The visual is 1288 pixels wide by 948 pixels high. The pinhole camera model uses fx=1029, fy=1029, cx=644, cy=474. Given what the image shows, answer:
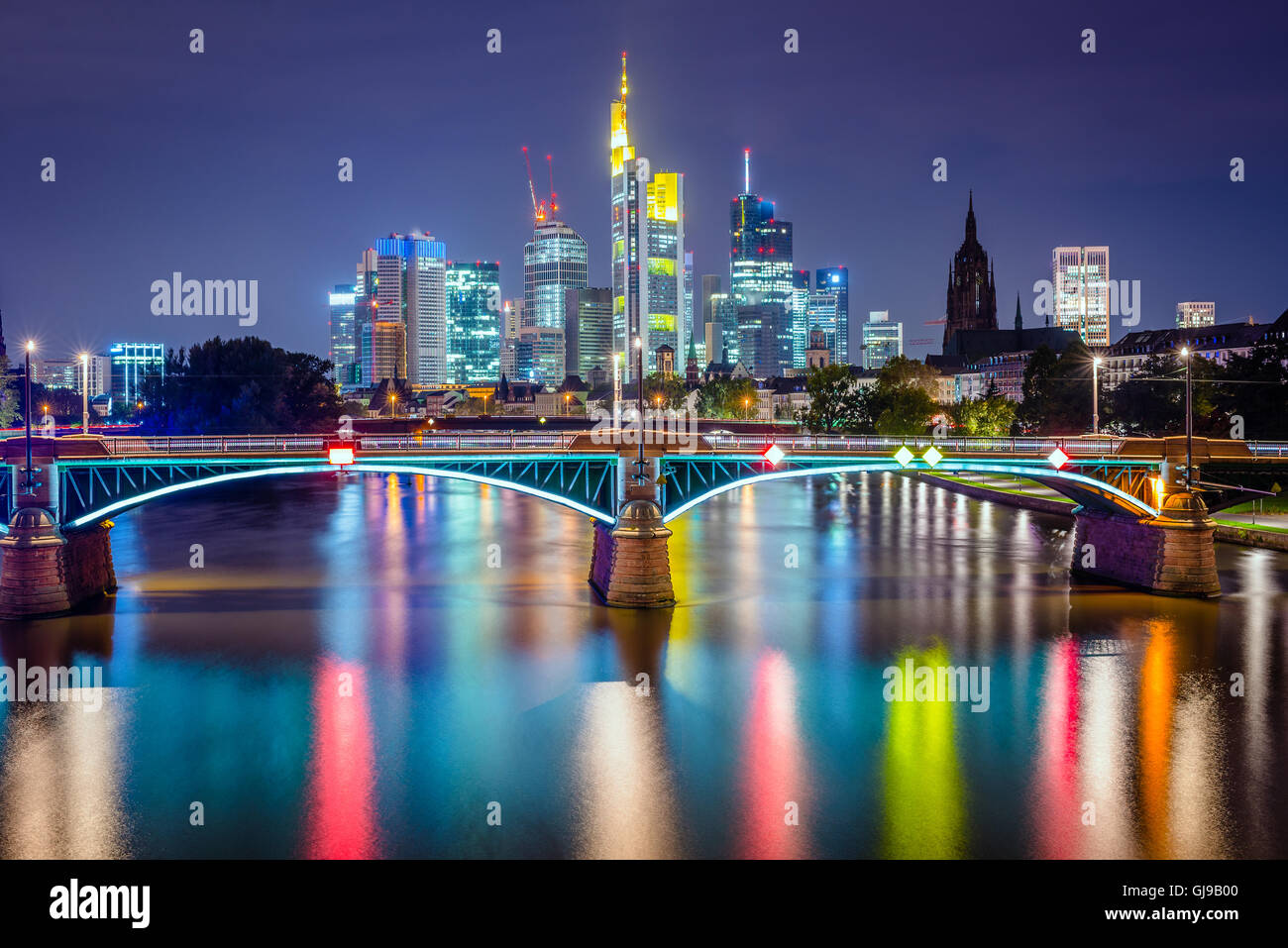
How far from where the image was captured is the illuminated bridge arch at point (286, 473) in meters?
46.7

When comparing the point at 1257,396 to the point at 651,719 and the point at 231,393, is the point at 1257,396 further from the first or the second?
the point at 231,393

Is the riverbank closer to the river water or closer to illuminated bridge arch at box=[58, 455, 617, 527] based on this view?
the river water

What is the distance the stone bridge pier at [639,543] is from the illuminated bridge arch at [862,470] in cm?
190

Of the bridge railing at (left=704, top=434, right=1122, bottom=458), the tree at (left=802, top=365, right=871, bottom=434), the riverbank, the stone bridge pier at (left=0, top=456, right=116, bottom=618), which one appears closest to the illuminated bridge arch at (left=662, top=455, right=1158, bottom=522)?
the bridge railing at (left=704, top=434, right=1122, bottom=458)

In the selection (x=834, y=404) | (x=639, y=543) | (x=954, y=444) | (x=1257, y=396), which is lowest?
(x=639, y=543)

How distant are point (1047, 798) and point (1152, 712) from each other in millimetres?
9208

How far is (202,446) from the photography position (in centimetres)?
4903

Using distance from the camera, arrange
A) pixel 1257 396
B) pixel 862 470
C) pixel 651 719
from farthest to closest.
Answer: pixel 1257 396 → pixel 862 470 → pixel 651 719

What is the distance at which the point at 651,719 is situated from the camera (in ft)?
113

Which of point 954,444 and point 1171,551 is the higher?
point 954,444

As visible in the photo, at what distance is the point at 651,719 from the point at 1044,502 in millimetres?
64894

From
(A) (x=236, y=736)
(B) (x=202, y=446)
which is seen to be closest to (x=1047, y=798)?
(A) (x=236, y=736)

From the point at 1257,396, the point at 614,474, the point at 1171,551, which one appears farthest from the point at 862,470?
the point at 1257,396
